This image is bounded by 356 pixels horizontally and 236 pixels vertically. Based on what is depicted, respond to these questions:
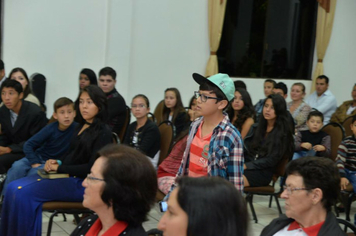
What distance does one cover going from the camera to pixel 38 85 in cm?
665

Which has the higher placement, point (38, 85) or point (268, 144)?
point (38, 85)

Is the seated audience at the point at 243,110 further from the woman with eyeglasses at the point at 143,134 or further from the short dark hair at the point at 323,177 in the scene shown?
the short dark hair at the point at 323,177

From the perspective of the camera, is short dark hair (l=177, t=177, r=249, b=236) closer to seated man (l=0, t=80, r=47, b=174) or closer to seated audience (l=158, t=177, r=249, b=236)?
seated audience (l=158, t=177, r=249, b=236)

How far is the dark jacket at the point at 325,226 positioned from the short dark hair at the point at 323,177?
2.2 inches

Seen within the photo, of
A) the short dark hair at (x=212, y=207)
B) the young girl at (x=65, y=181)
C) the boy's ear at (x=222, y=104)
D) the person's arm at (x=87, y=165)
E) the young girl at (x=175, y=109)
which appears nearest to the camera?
the short dark hair at (x=212, y=207)

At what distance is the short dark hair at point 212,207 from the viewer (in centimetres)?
127

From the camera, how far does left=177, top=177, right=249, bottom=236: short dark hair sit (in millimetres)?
1270

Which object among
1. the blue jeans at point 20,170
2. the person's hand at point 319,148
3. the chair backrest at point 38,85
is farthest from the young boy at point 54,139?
the chair backrest at point 38,85

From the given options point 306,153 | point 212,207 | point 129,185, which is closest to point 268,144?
point 306,153

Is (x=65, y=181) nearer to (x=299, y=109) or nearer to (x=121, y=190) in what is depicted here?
(x=121, y=190)

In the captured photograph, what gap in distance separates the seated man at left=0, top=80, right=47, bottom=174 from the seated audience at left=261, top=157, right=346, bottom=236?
8.74 ft

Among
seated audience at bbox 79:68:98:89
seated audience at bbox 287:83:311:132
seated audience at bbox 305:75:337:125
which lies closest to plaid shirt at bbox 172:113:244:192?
seated audience at bbox 287:83:311:132

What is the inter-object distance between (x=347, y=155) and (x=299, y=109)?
73.3 inches

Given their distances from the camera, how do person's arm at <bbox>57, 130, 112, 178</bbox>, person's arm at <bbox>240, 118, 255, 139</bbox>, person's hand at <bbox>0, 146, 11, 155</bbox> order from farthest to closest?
person's arm at <bbox>240, 118, 255, 139</bbox>, person's hand at <bbox>0, 146, 11, 155</bbox>, person's arm at <bbox>57, 130, 112, 178</bbox>
